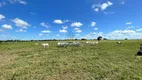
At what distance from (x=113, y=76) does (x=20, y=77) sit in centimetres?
493

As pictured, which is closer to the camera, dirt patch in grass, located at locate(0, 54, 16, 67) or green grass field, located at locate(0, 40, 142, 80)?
green grass field, located at locate(0, 40, 142, 80)

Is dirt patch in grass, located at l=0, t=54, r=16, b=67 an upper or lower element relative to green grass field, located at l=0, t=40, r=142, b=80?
upper

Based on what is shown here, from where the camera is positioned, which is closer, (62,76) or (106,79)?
(106,79)

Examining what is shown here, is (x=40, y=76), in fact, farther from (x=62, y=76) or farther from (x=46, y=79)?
(x=62, y=76)

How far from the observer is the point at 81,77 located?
6.27 m

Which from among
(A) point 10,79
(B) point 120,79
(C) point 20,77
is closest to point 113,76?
(B) point 120,79

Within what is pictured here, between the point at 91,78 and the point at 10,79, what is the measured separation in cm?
416

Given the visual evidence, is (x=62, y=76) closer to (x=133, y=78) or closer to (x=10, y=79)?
(x=10, y=79)

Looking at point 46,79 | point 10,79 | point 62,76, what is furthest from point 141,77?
point 10,79

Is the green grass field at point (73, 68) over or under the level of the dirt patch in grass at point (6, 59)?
under

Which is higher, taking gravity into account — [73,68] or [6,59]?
[6,59]

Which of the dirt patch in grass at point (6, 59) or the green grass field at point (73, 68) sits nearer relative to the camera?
the green grass field at point (73, 68)

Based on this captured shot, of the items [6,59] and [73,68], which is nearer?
[73,68]

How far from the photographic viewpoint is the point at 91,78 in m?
6.07
